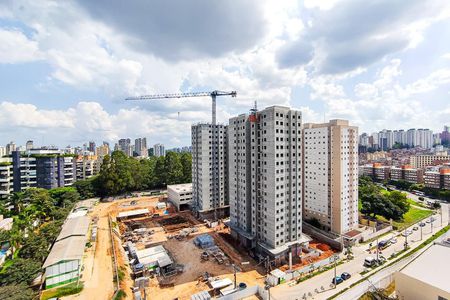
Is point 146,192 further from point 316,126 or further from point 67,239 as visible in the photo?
point 316,126

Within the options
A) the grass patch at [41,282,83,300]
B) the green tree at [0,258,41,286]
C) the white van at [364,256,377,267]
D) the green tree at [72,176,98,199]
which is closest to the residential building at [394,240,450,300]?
the white van at [364,256,377,267]

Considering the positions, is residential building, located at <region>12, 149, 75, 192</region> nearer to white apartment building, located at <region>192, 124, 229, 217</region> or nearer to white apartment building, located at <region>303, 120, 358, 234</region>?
white apartment building, located at <region>192, 124, 229, 217</region>

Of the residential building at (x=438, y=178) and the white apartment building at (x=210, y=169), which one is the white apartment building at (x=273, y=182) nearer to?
the white apartment building at (x=210, y=169)

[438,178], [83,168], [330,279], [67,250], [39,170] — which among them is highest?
[39,170]

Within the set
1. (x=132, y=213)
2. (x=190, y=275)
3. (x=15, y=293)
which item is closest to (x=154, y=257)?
(x=190, y=275)

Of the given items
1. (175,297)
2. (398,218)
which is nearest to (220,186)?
(175,297)

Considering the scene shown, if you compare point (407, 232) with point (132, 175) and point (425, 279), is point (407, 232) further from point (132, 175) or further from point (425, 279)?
point (132, 175)
